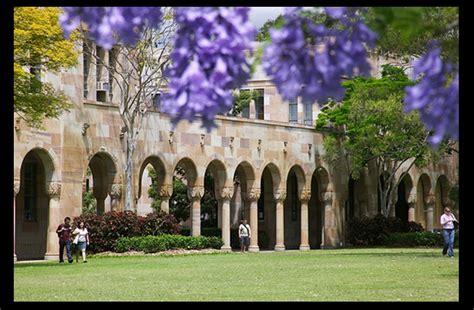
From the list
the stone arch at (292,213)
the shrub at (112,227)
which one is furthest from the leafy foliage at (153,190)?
the shrub at (112,227)

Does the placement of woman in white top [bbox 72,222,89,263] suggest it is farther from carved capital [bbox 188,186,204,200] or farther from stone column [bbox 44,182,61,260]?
carved capital [bbox 188,186,204,200]

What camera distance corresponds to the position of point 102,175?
124 feet

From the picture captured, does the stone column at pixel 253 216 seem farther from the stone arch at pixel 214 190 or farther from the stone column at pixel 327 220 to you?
the stone column at pixel 327 220

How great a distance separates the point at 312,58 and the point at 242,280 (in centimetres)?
1153

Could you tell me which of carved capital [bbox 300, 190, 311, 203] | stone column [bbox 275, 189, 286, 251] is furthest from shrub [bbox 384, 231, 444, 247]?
stone column [bbox 275, 189, 286, 251]

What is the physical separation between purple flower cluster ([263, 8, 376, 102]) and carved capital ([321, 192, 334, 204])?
3710cm

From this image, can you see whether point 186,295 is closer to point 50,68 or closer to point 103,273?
point 103,273

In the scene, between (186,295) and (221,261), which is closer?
(186,295)

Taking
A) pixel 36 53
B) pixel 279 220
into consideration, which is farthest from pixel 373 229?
pixel 36 53

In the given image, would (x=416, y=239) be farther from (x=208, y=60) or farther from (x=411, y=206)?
(x=208, y=60)

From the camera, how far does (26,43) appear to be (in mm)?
25375

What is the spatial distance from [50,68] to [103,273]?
6.72 m

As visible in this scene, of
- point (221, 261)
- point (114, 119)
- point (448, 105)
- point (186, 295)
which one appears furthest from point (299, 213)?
point (448, 105)
